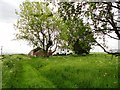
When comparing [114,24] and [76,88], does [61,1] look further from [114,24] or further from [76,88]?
[76,88]

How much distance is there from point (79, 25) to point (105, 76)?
8.26m

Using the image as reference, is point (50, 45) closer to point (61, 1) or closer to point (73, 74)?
point (73, 74)

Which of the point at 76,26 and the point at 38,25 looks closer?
the point at 76,26

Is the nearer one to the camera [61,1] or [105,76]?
[61,1]

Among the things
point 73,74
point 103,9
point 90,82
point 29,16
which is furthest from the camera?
point 29,16

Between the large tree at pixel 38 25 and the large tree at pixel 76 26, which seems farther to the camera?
the large tree at pixel 38 25

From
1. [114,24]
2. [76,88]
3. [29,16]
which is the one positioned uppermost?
[29,16]

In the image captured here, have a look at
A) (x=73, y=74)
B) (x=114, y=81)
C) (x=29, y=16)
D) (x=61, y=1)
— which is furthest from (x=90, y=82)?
(x=29, y=16)

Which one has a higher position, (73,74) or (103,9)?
(103,9)

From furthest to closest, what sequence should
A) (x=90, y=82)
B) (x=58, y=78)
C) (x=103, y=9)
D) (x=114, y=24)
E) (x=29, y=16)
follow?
(x=29, y=16) → (x=58, y=78) → (x=90, y=82) → (x=103, y=9) → (x=114, y=24)

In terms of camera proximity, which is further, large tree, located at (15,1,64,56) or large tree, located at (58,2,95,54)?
large tree, located at (15,1,64,56)

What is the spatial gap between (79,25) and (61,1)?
2.20 m

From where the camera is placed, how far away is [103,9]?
945 inches

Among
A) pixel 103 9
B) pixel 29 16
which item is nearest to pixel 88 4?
pixel 103 9
